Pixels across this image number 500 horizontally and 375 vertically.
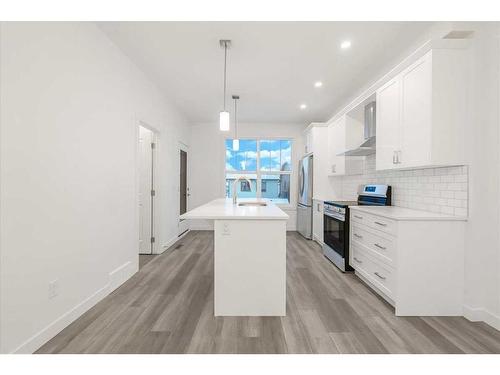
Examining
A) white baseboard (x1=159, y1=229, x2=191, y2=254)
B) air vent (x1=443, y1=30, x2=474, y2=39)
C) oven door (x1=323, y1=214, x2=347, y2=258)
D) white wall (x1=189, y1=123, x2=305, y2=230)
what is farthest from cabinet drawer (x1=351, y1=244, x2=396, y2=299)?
white wall (x1=189, y1=123, x2=305, y2=230)

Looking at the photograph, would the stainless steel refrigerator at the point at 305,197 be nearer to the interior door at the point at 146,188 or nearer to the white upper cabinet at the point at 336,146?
the white upper cabinet at the point at 336,146

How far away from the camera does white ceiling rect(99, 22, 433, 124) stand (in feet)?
8.92

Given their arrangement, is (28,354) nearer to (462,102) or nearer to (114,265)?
(114,265)

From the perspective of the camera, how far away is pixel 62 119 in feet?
7.19

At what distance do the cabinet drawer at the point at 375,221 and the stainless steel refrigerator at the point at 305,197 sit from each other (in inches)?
82.8

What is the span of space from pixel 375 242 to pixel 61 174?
117 inches

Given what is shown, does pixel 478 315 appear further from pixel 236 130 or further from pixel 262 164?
pixel 236 130

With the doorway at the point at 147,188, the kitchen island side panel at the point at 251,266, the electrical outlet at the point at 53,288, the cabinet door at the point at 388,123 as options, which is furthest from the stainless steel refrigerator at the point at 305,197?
the electrical outlet at the point at 53,288

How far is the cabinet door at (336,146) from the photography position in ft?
15.0

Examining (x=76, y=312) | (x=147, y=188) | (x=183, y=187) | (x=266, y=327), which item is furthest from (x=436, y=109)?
(x=183, y=187)

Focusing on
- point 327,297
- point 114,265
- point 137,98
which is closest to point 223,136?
point 137,98

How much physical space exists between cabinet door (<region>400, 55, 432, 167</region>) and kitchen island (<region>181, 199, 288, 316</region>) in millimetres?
1433

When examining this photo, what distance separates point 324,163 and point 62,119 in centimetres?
433

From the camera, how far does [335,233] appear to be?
3.94m
